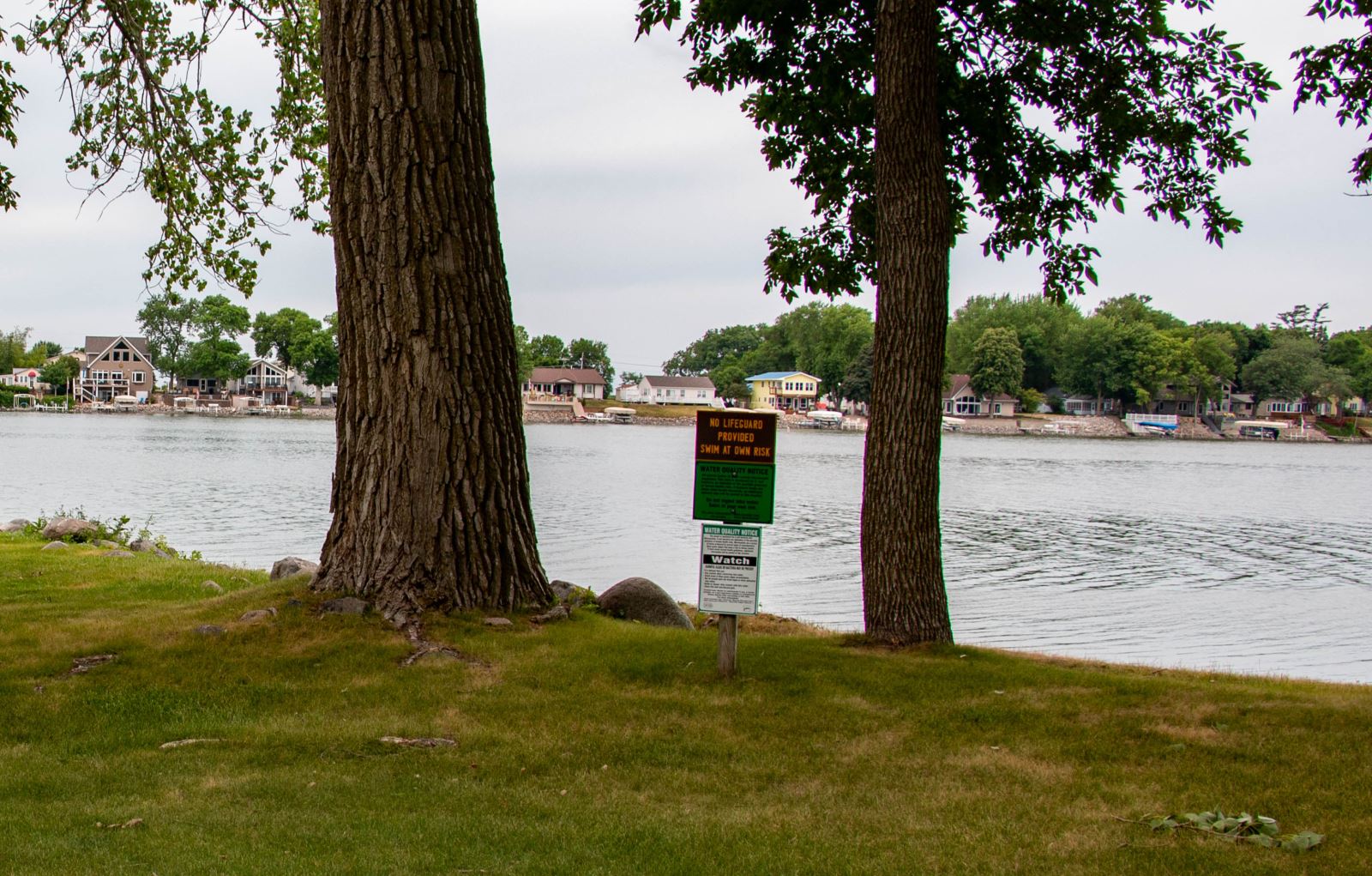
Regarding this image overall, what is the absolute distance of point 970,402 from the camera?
15475 centimetres

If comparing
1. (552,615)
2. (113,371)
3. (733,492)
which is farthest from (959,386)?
(733,492)

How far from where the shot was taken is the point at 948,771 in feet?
19.0

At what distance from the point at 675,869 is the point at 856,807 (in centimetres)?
111

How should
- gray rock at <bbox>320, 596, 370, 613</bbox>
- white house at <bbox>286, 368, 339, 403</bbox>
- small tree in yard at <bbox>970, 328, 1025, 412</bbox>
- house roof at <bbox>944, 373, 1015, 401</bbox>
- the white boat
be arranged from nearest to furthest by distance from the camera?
gray rock at <bbox>320, 596, 370, 613</bbox>
small tree in yard at <bbox>970, 328, 1025, 412</bbox>
white house at <bbox>286, 368, 339, 403</bbox>
the white boat
house roof at <bbox>944, 373, 1015, 401</bbox>

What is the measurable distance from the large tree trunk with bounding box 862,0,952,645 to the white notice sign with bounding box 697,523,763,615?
1.71 metres

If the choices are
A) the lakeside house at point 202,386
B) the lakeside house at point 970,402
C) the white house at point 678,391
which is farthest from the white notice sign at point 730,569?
the white house at point 678,391

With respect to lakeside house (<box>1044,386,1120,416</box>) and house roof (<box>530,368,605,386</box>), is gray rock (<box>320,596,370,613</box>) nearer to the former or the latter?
house roof (<box>530,368,605,386</box>)

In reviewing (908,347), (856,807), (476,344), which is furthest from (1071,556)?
(856,807)

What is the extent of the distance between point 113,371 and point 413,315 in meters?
148

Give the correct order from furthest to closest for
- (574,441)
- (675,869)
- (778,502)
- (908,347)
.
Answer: (574,441)
(778,502)
(908,347)
(675,869)

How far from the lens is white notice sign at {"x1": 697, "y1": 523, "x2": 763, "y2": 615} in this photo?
24.5 feet

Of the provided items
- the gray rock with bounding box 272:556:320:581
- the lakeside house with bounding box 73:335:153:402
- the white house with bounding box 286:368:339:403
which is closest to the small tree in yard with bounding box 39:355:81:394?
the lakeside house with bounding box 73:335:153:402

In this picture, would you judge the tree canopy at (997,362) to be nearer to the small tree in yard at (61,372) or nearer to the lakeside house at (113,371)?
the lakeside house at (113,371)

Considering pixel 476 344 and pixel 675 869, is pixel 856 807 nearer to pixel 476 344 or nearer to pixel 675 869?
pixel 675 869
